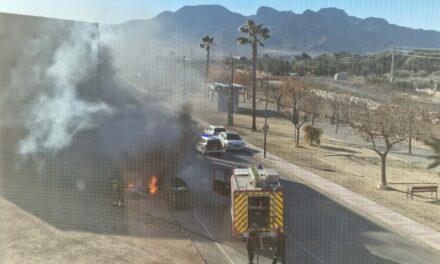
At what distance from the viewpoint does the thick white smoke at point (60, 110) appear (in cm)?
1532

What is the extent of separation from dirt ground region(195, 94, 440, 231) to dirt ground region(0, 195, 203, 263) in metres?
7.46

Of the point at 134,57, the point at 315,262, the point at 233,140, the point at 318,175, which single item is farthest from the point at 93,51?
the point at 134,57

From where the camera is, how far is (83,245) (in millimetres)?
10617

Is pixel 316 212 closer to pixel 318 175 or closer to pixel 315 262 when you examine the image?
pixel 315 262

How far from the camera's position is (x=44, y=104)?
16016 mm

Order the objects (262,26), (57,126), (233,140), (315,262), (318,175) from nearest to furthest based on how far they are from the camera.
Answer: (315,262)
(57,126)
(318,175)
(233,140)
(262,26)

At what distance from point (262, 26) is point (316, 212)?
22.6 m

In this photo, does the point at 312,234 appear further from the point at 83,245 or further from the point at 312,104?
the point at 312,104

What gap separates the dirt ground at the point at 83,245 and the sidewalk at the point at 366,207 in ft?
19.3

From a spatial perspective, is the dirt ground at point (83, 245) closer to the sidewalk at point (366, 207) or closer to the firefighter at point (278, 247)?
the firefighter at point (278, 247)

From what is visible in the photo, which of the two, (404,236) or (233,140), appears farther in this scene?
(233,140)

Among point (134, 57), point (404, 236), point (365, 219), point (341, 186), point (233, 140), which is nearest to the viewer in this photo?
point (404, 236)

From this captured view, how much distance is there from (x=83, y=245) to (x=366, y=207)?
28.5ft

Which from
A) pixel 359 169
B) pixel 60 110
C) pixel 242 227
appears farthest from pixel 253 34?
pixel 242 227
